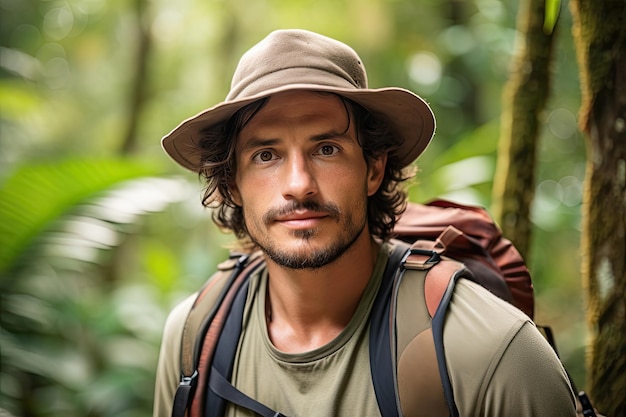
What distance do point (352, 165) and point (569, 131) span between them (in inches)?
166

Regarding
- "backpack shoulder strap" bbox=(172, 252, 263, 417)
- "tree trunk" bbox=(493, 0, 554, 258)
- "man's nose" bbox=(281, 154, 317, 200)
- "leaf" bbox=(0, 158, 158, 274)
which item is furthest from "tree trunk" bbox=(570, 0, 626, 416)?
"leaf" bbox=(0, 158, 158, 274)

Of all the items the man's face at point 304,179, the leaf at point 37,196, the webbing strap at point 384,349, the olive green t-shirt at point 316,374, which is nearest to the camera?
the webbing strap at point 384,349

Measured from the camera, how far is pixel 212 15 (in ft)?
27.8

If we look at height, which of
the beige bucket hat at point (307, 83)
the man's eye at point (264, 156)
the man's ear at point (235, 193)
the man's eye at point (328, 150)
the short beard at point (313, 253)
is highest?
the beige bucket hat at point (307, 83)

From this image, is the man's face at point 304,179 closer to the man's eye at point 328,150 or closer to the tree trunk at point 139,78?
the man's eye at point 328,150

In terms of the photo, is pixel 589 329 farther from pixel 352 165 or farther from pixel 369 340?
pixel 352 165

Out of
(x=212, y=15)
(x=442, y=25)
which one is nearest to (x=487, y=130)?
(x=442, y=25)

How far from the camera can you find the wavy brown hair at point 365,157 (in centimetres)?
218

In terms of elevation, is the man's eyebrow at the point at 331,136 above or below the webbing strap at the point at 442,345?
above

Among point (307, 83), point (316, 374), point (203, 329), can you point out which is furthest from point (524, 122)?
point (203, 329)

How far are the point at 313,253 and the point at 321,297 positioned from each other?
226 mm

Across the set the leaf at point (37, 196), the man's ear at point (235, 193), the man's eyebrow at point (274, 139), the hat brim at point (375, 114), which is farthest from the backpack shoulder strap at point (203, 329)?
the leaf at point (37, 196)

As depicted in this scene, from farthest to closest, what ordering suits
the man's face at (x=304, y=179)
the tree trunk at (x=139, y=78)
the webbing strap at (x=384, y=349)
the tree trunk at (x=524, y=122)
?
the tree trunk at (x=139, y=78)
the tree trunk at (x=524, y=122)
the man's face at (x=304, y=179)
the webbing strap at (x=384, y=349)

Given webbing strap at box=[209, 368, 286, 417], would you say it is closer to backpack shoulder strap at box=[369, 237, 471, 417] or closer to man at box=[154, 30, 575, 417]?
man at box=[154, 30, 575, 417]
